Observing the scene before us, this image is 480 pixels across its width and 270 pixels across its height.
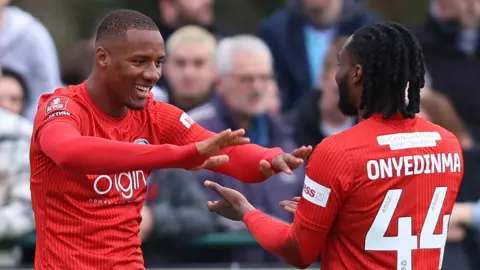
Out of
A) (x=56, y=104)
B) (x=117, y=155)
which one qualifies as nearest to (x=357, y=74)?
(x=117, y=155)

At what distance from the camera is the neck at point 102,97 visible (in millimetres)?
4219

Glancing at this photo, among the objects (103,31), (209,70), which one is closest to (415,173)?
(103,31)

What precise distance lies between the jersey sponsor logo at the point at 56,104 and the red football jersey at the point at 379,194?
1.02 m

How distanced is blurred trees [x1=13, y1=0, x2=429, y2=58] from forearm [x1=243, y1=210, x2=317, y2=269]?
4.16 m

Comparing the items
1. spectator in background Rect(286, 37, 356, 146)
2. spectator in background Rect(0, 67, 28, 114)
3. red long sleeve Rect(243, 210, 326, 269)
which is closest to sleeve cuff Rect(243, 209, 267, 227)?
red long sleeve Rect(243, 210, 326, 269)

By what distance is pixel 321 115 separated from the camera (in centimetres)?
764

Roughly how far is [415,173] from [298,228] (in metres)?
0.50

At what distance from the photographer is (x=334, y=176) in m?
3.83

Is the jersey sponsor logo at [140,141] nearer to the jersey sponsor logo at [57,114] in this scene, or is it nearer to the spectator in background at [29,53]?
the jersey sponsor logo at [57,114]

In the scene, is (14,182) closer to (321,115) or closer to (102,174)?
(321,115)

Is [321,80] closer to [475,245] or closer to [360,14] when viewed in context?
[360,14]

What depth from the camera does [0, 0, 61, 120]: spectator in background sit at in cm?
771

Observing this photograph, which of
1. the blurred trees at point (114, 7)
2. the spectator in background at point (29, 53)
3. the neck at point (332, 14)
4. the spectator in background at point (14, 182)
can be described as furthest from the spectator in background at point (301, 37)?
the spectator in background at point (14, 182)

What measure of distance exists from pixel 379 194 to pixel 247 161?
753 mm
